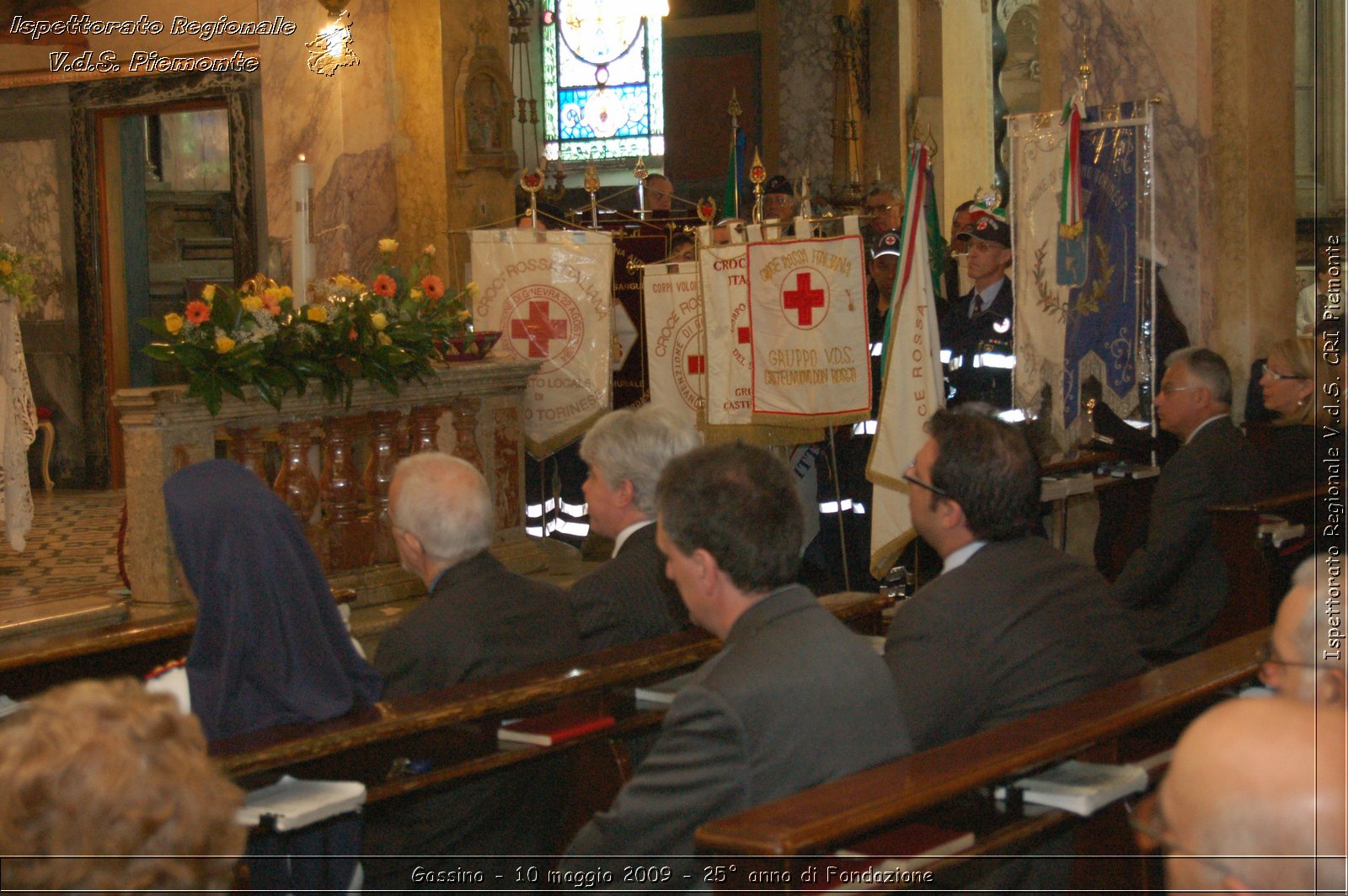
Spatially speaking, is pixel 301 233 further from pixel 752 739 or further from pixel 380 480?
pixel 752 739

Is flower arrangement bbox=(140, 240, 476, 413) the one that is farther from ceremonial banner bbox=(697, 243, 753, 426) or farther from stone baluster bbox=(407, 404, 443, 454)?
ceremonial banner bbox=(697, 243, 753, 426)

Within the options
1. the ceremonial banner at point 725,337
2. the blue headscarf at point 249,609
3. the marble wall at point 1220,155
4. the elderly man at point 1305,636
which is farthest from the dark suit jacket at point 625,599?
the marble wall at point 1220,155

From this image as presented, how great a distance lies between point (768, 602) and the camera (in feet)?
7.87

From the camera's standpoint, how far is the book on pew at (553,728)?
2.88 m

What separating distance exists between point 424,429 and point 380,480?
33cm

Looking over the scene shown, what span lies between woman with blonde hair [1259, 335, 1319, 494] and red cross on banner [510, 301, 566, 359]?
3.45 metres

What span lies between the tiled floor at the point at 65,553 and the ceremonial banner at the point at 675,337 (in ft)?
9.38

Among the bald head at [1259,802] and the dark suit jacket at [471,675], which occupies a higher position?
the bald head at [1259,802]

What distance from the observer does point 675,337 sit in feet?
23.5

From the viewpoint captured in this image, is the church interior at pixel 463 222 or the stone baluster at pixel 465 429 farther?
the stone baluster at pixel 465 429

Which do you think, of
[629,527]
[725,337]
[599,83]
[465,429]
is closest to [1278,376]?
[725,337]

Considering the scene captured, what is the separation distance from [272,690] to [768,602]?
38.5 inches

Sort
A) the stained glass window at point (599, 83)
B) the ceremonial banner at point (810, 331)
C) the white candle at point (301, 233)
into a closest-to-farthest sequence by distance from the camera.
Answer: the white candle at point (301, 233) → the ceremonial banner at point (810, 331) → the stained glass window at point (599, 83)

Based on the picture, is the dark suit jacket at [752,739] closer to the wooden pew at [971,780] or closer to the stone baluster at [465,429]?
the wooden pew at [971,780]
